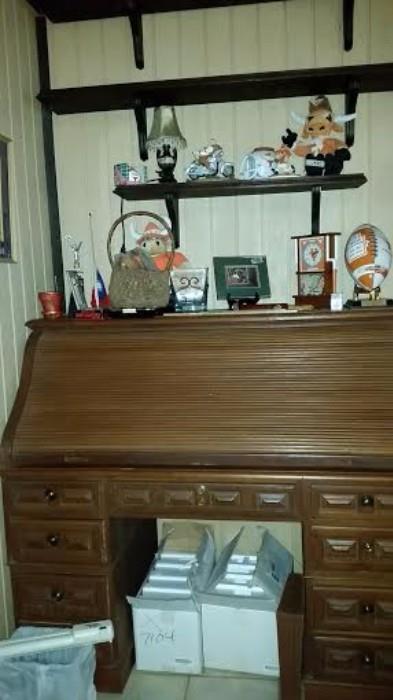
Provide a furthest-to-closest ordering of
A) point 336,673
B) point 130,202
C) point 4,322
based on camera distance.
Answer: point 130,202 → point 4,322 → point 336,673

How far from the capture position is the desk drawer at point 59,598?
1633 mm

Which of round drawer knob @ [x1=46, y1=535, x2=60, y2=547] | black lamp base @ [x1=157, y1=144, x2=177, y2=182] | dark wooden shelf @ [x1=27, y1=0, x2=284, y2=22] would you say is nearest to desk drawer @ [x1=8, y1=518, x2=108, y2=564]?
round drawer knob @ [x1=46, y1=535, x2=60, y2=547]

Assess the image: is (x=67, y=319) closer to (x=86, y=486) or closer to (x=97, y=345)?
(x=97, y=345)

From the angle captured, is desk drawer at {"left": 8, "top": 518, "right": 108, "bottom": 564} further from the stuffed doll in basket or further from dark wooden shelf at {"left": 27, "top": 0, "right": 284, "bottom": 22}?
dark wooden shelf at {"left": 27, "top": 0, "right": 284, "bottom": 22}

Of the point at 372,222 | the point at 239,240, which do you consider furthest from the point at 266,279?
the point at 372,222

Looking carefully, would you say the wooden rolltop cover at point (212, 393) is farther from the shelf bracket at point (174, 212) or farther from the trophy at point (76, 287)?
the shelf bracket at point (174, 212)

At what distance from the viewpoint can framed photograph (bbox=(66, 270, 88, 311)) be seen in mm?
2035

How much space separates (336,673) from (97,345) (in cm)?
129

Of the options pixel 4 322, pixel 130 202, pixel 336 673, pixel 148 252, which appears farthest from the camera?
pixel 130 202

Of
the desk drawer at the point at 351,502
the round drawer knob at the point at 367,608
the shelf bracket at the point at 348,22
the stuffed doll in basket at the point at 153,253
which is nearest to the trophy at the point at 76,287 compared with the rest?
the stuffed doll in basket at the point at 153,253

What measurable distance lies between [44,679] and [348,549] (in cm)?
91

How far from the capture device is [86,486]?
158 centimetres

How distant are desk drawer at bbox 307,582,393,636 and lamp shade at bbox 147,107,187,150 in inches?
63.1

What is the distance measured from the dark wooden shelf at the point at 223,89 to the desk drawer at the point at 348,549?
1540 millimetres
